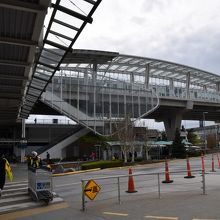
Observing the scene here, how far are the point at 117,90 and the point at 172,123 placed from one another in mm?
23080

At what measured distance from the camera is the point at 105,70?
245 feet

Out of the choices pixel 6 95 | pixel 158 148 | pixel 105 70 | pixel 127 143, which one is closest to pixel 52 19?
pixel 6 95

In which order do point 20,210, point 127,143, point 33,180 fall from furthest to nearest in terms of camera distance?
point 127,143 < point 33,180 < point 20,210

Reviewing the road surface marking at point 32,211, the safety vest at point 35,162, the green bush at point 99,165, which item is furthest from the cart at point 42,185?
the green bush at point 99,165

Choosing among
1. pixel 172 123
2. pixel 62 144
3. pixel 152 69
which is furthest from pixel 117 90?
pixel 172 123

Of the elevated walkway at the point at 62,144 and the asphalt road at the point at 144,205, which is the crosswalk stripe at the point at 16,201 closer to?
the asphalt road at the point at 144,205

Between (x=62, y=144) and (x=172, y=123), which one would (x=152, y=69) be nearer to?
(x=172, y=123)

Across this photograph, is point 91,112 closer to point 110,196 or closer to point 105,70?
point 105,70

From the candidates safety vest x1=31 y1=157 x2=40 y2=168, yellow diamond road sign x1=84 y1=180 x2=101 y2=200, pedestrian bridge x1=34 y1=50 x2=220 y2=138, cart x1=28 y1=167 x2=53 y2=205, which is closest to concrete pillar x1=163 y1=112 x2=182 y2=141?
pedestrian bridge x1=34 y1=50 x2=220 y2=138

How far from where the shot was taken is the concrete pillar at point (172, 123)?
83750mm

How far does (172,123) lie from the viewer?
85250 mm

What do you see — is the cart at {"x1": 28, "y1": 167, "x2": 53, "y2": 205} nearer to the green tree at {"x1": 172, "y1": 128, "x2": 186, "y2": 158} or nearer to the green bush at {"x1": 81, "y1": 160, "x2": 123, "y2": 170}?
the green bush at {"x1": 81, "y1": 160, "x2": 123, "y2": 170}

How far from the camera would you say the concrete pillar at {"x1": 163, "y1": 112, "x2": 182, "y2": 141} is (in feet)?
275

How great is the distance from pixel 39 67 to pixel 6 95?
6.53 meters
